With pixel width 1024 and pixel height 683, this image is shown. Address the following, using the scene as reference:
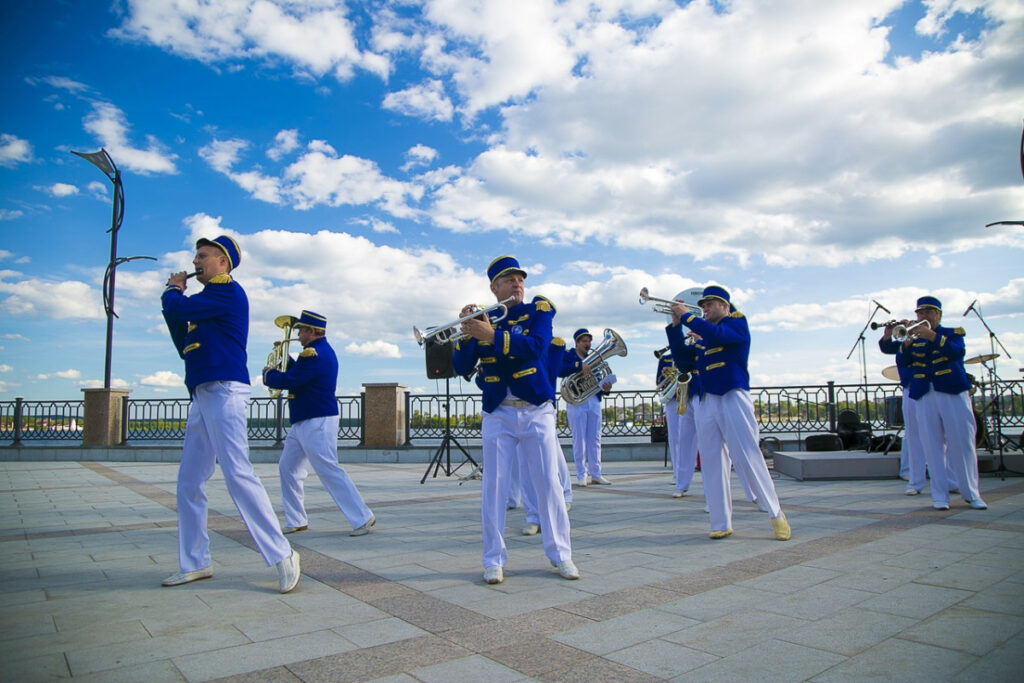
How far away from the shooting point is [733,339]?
18.4 ft

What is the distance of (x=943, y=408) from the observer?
687 centimetres

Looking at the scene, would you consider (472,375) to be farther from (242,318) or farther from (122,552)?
(122,552)

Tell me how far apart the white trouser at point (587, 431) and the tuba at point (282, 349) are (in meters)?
4.71

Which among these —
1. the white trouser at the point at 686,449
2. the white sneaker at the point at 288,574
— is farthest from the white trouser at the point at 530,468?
the white trouser at the point at 686,449

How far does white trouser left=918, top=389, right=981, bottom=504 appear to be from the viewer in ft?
21.9

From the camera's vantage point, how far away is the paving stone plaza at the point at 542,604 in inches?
109

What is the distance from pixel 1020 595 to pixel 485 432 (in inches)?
126

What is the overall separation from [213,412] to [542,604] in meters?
2.38

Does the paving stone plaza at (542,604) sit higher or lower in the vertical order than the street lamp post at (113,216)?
lower

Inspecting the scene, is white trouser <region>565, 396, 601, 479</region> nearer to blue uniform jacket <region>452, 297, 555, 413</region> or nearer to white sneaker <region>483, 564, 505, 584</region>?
blue uniform jacket <region>452, 297, 555, 413</region>

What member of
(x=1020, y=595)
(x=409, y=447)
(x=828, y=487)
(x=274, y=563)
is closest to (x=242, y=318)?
(x=274, y=563)

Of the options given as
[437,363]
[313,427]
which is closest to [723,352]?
[313,427]

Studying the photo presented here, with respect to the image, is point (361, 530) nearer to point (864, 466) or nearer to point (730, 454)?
point (730, 454)

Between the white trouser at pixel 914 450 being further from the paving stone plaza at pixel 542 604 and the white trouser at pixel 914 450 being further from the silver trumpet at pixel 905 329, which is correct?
the paving stone plaza at pixel 542 604
